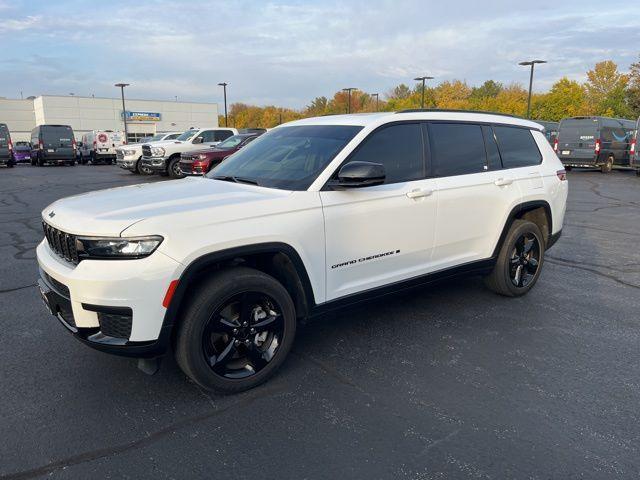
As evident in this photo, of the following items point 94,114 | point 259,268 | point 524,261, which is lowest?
point 524,261

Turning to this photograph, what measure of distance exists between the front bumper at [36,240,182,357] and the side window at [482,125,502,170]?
3224 mm

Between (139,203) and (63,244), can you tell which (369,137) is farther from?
(63,244)

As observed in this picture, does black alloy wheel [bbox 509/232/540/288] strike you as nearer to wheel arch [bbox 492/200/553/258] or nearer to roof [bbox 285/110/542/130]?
wheel arch [bbox 492/200/553/258]

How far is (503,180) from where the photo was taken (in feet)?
15.1

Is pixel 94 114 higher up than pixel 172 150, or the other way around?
pixel 94 114

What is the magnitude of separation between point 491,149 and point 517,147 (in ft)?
1.53

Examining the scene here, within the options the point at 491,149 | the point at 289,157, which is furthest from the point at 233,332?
the point at 491,149

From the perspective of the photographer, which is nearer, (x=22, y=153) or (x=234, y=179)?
(x=234, y=179)

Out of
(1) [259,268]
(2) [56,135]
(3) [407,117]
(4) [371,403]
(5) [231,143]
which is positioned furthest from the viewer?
(2) [56,135]

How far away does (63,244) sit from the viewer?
3.05m

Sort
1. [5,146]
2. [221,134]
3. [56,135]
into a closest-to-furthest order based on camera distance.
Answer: [221,134], [5,146], [56,135]

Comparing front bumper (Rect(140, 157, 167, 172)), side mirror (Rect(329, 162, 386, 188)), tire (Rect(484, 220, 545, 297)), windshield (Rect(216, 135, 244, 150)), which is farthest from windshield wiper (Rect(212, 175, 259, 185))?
front bumper (Rect(140, 157, 167, 172))

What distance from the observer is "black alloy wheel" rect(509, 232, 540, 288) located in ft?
16.1

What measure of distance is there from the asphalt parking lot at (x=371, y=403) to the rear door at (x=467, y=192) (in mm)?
658
